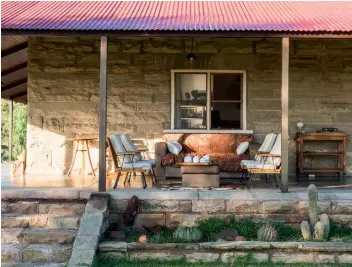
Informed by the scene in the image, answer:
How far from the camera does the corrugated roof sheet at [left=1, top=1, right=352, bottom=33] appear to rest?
7.05 m

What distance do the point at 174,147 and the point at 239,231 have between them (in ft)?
9.49

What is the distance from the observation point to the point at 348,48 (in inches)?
380

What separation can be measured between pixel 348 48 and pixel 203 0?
10.3 ft

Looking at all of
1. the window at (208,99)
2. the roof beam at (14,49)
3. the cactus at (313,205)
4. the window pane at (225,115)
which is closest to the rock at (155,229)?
the cactus at (313,205)

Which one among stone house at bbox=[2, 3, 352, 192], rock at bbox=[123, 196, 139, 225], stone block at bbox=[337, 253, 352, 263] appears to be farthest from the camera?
stone house at bbox=[2, 3, 352, 192]

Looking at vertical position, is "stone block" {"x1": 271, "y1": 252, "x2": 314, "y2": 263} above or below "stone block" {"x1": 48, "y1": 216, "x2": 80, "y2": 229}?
below

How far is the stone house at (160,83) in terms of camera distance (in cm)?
962

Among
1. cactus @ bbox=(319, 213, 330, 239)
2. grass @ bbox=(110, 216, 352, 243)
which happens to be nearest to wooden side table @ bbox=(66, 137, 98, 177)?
grass @ bbox=(110, 216, 352, 243)

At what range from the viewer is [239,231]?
6.22 metres

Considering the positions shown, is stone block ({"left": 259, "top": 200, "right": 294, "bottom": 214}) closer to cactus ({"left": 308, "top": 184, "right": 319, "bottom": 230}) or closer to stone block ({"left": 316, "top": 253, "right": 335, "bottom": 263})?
cactus ({"left": 308, "top": 184, "right": 319, "bottom": 230})

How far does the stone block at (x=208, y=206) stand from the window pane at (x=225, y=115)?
332 cm

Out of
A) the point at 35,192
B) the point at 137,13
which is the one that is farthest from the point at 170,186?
the point at 137,13

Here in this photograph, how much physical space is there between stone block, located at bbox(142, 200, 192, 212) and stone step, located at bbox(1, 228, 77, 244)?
1057mm

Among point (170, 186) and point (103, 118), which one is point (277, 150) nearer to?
point (170, 186)
